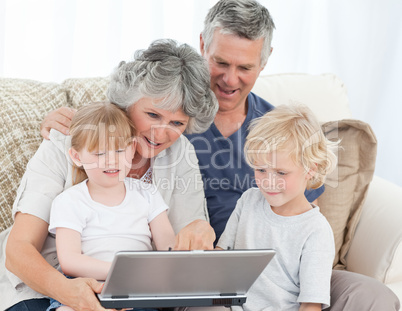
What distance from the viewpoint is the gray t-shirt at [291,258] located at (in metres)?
1.42

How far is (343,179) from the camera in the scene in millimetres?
1930

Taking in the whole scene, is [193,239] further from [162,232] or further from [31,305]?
[31,305]

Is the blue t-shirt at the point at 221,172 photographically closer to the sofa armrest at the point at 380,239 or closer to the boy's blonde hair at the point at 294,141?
the sofa armrest at the point at 380,239

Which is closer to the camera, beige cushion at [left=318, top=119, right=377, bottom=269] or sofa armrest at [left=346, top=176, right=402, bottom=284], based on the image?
sofa armrest at [left=346, top=176, right=402, bottom=284]

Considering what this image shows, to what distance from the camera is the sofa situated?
1762mm

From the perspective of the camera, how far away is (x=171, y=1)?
2770mm

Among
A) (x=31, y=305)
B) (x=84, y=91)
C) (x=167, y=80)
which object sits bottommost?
(x=31, y=305)

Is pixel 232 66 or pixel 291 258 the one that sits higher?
pixel 232 66

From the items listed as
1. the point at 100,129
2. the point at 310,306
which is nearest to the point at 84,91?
the point at 100,129

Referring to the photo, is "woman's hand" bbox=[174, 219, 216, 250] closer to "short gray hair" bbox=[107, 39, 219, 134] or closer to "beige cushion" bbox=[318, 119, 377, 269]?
"short gray hair" bbox=[107, 39, 219, 134]

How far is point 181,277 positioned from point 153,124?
0.54 metres

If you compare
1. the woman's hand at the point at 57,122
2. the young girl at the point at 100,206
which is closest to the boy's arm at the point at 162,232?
the young girl at the point at 100,206

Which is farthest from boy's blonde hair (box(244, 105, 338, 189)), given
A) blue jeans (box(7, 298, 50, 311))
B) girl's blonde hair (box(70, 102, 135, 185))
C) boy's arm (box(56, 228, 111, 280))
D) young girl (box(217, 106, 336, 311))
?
blue jeans (box(7, 298, 50, 311))

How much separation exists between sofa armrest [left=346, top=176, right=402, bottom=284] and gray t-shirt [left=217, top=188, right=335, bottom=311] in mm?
415
